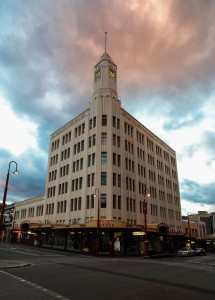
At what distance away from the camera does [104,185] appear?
45219mm

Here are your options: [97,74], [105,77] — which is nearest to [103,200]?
[105,77]

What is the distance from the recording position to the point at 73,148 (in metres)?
54.8

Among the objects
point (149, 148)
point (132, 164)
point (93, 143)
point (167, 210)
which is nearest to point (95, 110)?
point (93, 143)

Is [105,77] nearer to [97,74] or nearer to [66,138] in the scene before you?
[97,74]

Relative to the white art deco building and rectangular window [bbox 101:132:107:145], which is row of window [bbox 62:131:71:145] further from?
rectangular window [bbox 101:132:107:145]

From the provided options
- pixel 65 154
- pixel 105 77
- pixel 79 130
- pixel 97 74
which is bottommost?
pixel 65 154

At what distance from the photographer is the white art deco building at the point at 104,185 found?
4359 centimetres

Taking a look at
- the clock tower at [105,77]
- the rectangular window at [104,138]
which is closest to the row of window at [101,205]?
the rectangular window at [104,138]

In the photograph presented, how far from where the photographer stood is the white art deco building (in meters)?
43.6

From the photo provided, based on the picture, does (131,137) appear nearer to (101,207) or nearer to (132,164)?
(132,164)

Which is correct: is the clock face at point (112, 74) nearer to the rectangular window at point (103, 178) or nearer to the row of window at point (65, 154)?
the row of window at point (65, 154)

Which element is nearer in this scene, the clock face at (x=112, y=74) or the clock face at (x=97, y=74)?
the clock face at (x=112, y=74)

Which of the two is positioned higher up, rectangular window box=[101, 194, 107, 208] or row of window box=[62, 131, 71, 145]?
row of window box=[62, 131, 71, 145]

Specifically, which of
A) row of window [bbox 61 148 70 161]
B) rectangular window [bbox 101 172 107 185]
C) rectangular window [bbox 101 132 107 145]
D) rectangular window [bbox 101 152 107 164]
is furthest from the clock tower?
rectangular window [bbox 101 172 107 185]
